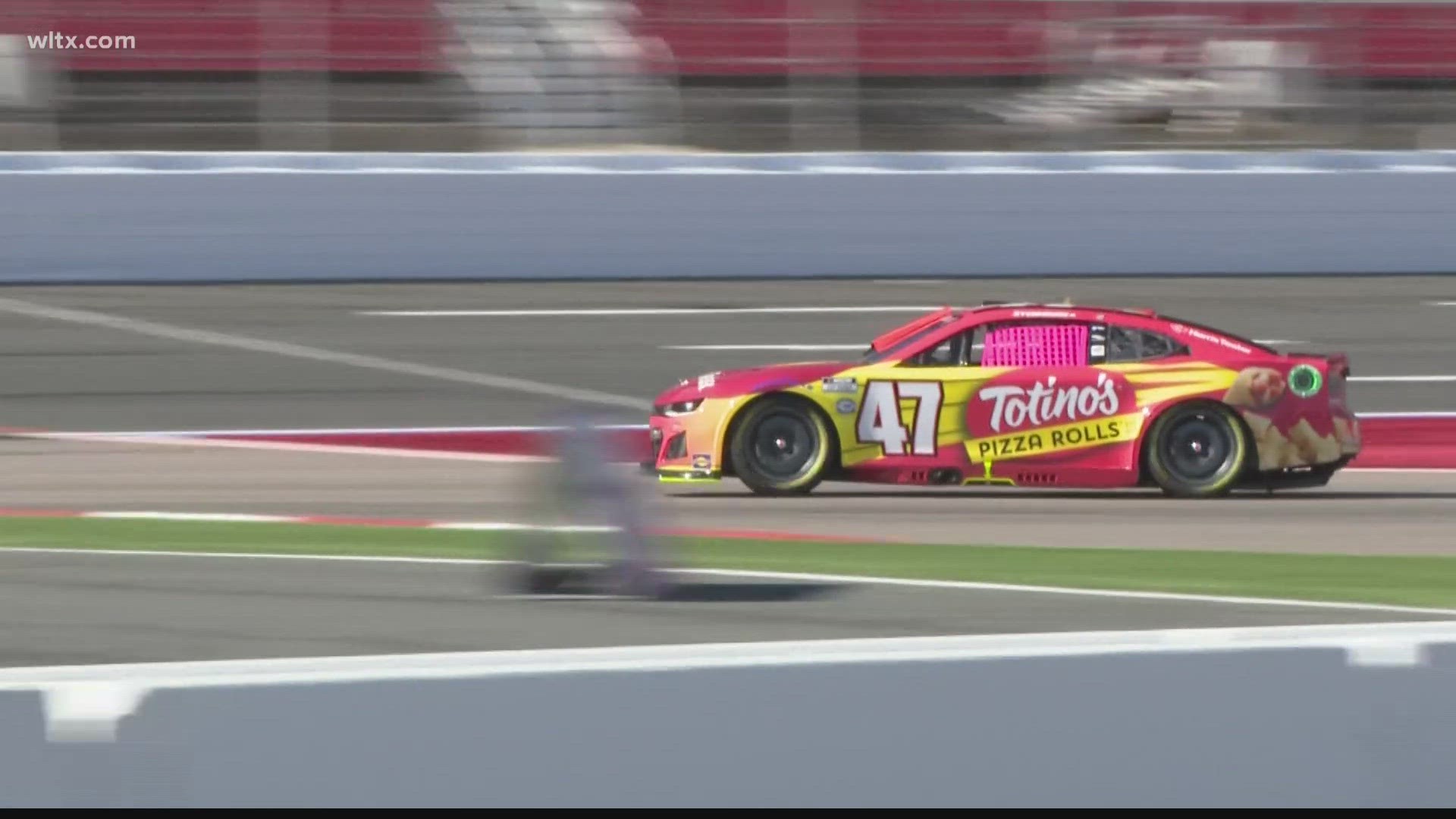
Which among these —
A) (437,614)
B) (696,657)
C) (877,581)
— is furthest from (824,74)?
(696,657)

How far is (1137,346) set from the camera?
12156 mm

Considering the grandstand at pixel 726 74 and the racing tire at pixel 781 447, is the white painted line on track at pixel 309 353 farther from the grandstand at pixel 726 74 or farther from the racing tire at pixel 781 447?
the racing tire at pixel 781 447

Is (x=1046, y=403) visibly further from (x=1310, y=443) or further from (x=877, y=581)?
(x=877, y=581)

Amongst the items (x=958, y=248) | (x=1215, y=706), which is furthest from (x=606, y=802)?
(x=958, y=248)

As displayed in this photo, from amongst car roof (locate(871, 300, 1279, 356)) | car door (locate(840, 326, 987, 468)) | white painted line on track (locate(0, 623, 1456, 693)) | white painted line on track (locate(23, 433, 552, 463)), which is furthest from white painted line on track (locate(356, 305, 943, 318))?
white painted line on track (locate(0, 623, 1456, 693))

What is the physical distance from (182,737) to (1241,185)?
53.6 feet

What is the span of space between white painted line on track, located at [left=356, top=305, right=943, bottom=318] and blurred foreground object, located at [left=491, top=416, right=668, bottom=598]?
8363 millimetres

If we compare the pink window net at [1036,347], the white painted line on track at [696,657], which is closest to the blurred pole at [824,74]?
the pink window net at [1036,347]

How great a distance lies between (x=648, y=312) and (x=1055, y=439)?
6.20m

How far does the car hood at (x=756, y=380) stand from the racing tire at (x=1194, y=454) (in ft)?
5.50

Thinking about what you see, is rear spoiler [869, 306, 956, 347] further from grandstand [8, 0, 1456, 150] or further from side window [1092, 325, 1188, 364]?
grandstand [8, 0, 1456, 150]

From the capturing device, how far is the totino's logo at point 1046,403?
1200 cm

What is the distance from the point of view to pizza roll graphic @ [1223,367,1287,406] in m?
12.0

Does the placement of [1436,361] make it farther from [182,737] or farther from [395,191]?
[182,737]
